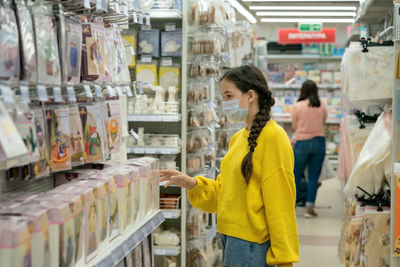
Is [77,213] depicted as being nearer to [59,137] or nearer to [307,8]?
[59,137]

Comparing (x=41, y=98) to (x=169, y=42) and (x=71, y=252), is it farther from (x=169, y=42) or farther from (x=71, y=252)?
(x=169, y=42)

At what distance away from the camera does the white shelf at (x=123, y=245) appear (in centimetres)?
191

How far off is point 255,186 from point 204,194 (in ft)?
1.31

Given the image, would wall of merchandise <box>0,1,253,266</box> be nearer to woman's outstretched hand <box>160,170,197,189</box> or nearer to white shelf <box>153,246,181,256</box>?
woman's outstretched hand <box>160,170,197,189</box>

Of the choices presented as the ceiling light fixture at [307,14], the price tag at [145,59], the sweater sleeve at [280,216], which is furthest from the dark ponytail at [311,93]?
the sweater sleeve at [280,216]

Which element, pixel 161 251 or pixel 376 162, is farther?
pixel 161 251

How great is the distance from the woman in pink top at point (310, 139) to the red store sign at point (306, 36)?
4.41 meters

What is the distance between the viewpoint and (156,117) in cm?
417

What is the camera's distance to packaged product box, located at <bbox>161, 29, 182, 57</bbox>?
168 inches

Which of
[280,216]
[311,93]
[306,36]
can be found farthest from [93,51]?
[306,36]

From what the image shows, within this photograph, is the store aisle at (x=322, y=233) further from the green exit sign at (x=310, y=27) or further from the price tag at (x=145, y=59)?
the green exit sign at (x=310, y=27)

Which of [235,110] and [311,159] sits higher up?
Result: [235,110]

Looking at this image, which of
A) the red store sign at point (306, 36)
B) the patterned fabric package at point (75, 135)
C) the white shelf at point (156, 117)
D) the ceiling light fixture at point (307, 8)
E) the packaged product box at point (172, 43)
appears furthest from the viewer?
the red store sign at point (306, 36)

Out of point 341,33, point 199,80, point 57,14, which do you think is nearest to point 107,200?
point 57,14
